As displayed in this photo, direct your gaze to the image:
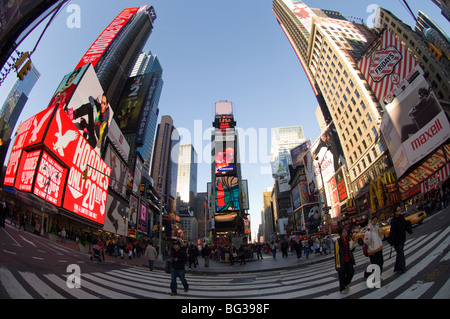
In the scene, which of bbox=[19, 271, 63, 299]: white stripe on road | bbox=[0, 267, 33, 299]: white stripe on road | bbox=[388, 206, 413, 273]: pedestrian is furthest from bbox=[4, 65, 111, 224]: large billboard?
bbox=[388, 206, 413, 273]: pedestrian

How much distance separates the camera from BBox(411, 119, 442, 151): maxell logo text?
28734 mm

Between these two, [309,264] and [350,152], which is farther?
[350,152]

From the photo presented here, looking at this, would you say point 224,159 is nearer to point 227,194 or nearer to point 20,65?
point 227,194

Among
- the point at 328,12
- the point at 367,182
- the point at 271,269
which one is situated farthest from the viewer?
the point at 328,12

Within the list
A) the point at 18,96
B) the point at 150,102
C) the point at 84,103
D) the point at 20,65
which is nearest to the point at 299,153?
the point at 150,102

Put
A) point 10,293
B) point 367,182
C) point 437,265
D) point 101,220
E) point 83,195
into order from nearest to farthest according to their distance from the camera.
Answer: point 10,293
point 437,265
point 83,195
point 101,220
point 367,182

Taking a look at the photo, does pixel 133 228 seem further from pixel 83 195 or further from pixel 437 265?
pixel 437 265

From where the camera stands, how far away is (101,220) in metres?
30.2

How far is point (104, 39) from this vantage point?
43.8 metres

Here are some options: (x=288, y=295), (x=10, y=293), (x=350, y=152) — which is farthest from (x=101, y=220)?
(x=350, y=152)

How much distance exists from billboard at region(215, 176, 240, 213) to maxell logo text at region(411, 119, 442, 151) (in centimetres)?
4526

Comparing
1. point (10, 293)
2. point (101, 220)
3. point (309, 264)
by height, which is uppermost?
point (101, 220)

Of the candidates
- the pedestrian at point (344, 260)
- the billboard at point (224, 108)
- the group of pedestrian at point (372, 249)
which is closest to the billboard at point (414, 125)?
the group of pedestrian at point (372, 249)
